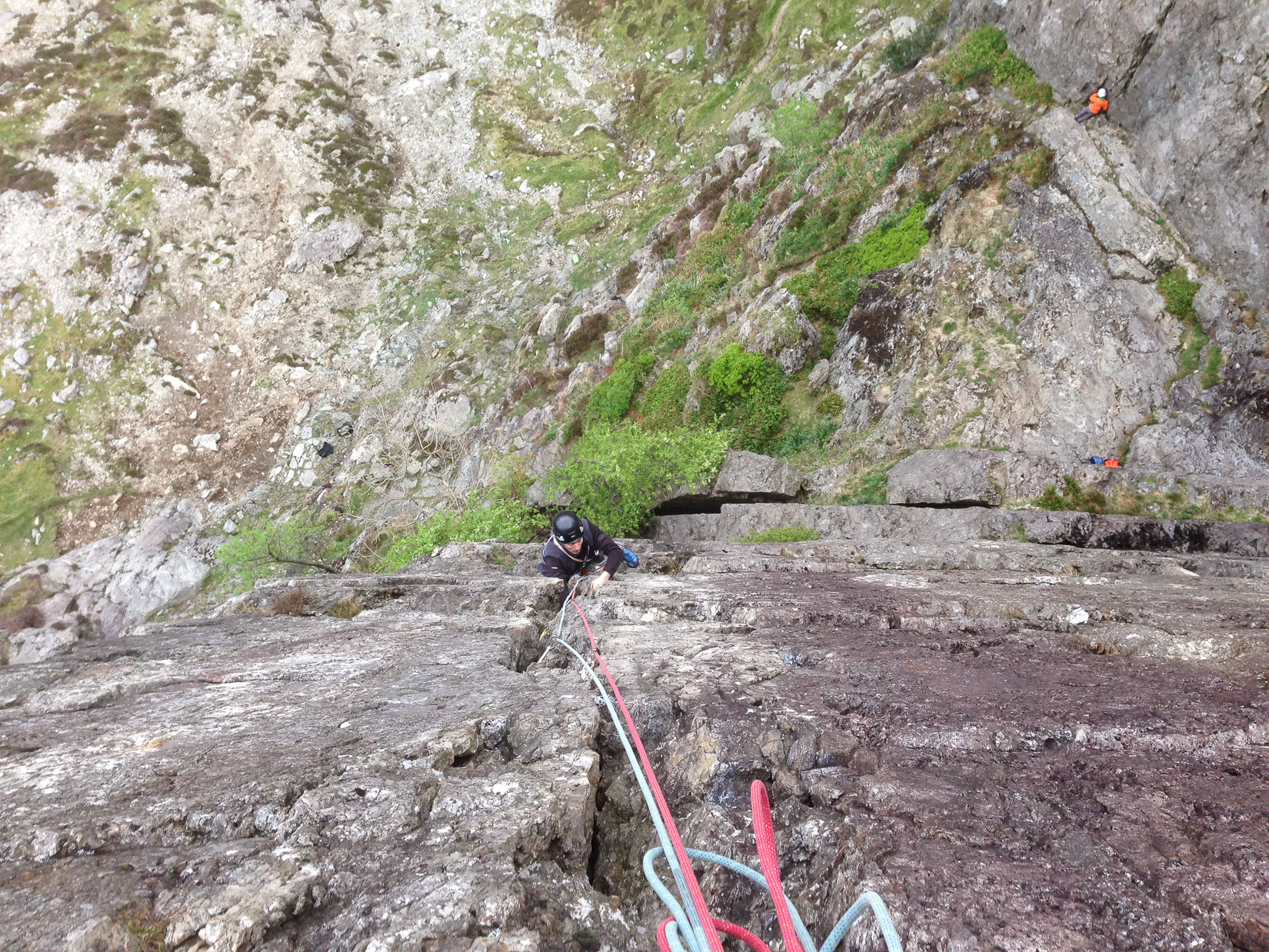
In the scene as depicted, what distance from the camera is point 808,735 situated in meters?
4.63

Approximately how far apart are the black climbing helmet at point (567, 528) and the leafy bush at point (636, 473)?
8117mm

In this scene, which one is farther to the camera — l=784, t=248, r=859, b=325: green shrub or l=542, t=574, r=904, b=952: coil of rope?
l=784, t=248, r=859, b=325: green shrub

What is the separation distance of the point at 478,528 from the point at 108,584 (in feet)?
87.6

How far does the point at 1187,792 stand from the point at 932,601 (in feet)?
12.6

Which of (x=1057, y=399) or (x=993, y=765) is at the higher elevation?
(x=1057, y=399)

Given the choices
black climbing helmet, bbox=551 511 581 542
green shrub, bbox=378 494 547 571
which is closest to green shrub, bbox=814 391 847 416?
green shrub, bbox=378 494 547 571

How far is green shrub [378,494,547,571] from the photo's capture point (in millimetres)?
19359

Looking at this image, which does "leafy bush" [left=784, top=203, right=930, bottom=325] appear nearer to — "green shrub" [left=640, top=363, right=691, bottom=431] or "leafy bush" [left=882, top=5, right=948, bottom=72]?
"green shrub" [left=640, top=363, right=691, bottom=431]

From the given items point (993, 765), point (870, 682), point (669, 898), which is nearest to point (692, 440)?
point (870, 682)

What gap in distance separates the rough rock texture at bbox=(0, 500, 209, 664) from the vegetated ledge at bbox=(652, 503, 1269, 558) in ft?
103

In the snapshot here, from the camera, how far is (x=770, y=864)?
10.6 feet

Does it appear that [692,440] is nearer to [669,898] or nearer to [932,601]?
[932,601]

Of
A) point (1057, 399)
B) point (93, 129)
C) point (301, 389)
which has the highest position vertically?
point (93, 129)

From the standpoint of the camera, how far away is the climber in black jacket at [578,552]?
29.4 ft
